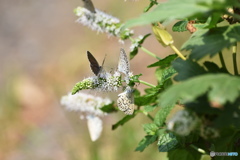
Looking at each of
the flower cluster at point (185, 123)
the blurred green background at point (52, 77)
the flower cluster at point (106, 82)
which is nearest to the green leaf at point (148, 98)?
the flower cluster at point (106, 82)

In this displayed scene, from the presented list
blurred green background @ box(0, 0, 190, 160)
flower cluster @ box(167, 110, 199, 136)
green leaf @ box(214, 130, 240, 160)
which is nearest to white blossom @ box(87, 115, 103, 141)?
green leaf @ box(214, 130, 240, 160)

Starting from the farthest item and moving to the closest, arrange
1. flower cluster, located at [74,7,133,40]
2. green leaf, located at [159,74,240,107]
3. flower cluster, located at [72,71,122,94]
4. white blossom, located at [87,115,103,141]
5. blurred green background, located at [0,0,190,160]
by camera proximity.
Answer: blurred green background, located at [0,0,190,160]
white blossom, located at [87,115,103,141]
flower cluster, located at [74,7,133,40]
flower cluster, located at [72,71,122,94]
green leaf, located at [159,74,240,107]

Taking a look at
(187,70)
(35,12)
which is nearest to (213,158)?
(187,70)

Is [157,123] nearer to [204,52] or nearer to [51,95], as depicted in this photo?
[204,52]

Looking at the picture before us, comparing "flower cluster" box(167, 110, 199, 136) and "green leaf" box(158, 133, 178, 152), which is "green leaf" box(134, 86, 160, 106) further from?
"flower cluster" box(167, 110, 199, 136)

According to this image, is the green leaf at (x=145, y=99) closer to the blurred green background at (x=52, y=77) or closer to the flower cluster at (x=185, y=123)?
the flower cluster at (x=185, y=123)
